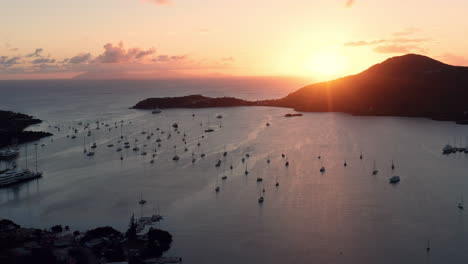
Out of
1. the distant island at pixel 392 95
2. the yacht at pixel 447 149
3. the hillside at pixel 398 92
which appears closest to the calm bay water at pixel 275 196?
the yacht at pixel 447 149

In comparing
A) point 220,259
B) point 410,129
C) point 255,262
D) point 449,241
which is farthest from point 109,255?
point 410,129

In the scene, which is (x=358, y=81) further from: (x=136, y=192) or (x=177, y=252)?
(x=177, y=252)

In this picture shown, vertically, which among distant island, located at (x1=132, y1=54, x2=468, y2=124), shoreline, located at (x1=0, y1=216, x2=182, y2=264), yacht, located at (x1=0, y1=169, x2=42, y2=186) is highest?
distant island, located at (x1=132, y1=54, x2=468, y2=124)

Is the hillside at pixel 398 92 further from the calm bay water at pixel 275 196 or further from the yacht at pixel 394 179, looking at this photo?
the yacht at pixel 394 179

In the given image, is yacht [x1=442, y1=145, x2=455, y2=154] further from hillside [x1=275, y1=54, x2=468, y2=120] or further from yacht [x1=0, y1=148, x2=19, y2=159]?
yacht [x1=0, y1=148, x2=19, y2=159]

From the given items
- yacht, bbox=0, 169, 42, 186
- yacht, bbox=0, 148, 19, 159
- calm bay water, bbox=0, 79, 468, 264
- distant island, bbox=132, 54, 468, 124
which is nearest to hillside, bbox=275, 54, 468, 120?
distant island, bbox=132, 54, 468, 124

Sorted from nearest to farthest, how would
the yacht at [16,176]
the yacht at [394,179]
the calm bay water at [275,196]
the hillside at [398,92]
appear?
the calm bay water at [275,196]
the yacht at [394,179]
the yacht at [16,176]
the hillside at [398,92]
